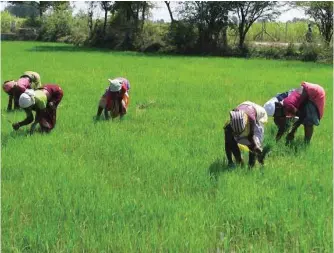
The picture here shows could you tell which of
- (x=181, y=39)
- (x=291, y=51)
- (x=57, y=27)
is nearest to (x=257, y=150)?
(x=291, y=51)

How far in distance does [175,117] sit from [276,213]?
3.98m

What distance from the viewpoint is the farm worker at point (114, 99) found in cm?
685

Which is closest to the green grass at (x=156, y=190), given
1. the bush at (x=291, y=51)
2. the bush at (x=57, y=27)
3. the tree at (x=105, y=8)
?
the bush at (x=291, y=51)

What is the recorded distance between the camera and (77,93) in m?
9.84

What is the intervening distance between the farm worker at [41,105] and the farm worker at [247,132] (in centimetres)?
258

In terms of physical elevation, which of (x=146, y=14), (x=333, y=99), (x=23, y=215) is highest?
(x=146, y=14)

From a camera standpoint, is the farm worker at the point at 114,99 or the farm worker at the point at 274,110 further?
the farm worker at the point at 114,99

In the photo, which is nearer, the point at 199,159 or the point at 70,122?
the point at 199,159

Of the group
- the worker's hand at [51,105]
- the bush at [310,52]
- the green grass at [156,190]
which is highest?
the bush at [310,52]

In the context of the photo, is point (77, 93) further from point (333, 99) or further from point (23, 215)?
point (23, 215)

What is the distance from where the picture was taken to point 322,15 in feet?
78.0

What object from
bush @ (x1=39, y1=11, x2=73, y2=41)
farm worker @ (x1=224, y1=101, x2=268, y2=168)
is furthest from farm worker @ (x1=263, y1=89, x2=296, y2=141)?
bush @ (x1=39, y1=11, x2=73, y2=41)

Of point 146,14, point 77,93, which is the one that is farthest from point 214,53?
point 77,93

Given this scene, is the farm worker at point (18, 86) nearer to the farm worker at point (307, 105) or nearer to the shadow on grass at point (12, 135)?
the shadow on grass at point (12, 135)
